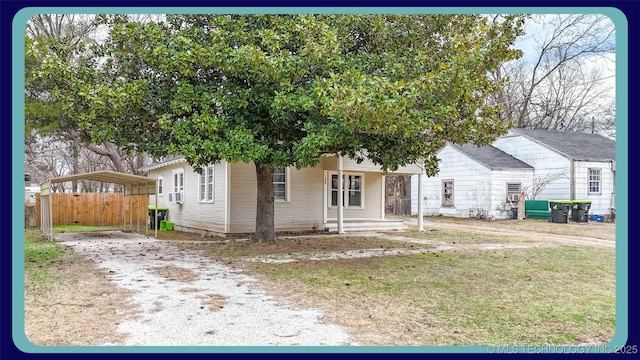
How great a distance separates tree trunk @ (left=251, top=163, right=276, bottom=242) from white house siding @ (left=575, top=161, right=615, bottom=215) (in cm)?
1467

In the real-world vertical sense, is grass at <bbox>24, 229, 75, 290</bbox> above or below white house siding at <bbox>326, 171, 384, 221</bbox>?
below

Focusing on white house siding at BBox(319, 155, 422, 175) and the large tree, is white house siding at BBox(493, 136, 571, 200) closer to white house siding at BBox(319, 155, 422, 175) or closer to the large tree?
white house siding at BBox(319, 155, 422, 175)

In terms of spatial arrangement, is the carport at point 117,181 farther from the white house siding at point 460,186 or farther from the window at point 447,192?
the window at point 447,192

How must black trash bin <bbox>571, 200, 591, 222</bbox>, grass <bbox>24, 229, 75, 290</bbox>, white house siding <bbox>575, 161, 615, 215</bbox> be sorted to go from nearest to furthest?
grass <bbox>24, 229, 75, 290</bbox> < black trash bin <bbox>571, 200, 591, 222</bbox> < white house siding <bbox>575, 161, 615, 215</bbox>

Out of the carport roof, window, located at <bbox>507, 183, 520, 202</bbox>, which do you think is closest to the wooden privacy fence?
the carport roof

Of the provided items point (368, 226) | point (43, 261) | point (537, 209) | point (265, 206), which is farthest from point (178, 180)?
point (537, 209)

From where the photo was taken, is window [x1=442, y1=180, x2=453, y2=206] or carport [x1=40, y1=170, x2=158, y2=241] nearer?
carport [x1=40, y1=170, x2=158, y2=241]

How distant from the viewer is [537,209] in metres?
20.9

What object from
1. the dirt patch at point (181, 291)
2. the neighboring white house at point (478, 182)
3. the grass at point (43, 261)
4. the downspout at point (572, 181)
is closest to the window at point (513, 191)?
the neighboring white house at point (478, 182)

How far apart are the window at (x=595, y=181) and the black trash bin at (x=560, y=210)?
2535mm

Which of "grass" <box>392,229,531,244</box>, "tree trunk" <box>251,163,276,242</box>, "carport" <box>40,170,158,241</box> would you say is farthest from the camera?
"carport" <box>40,170,158,241</box>

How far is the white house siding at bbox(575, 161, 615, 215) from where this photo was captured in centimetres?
2039

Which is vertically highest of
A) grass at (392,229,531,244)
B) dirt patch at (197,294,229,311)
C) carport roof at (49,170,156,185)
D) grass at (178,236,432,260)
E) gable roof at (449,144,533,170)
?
gable roof at (449,144,533,170)

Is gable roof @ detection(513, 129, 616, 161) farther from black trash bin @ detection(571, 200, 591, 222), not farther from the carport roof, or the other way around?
the carport roof
